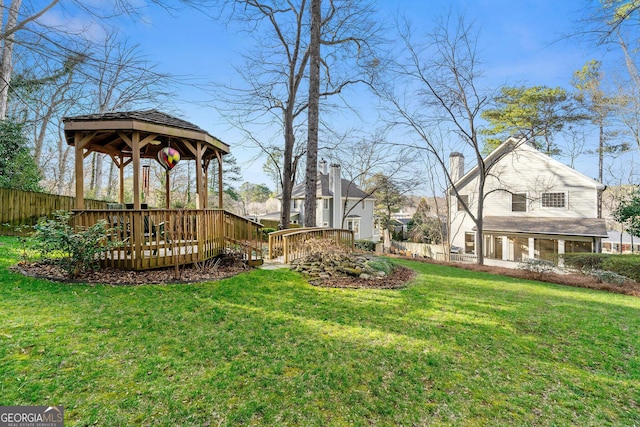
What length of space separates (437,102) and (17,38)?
1374 centimetres

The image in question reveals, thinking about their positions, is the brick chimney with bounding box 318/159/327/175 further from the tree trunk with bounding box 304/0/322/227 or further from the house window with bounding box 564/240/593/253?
the house window with bounding box 564/240/593/253

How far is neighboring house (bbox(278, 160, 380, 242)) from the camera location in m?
24.8

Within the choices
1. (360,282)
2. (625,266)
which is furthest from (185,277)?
(625,266)

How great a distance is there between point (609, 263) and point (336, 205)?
17098 millimetres

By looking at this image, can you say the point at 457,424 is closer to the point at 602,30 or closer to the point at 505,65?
the point at 602,30

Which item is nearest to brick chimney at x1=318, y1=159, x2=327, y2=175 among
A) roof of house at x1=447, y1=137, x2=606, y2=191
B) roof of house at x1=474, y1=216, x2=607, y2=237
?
roof of house at x1=447, y1=137, x2=606, y2=191

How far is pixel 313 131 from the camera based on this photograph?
9.86 m

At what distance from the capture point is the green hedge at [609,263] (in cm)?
1055

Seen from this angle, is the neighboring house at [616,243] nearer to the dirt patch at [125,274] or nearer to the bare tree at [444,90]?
the bare tree at [444,90]

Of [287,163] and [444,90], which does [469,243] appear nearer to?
[444,90]

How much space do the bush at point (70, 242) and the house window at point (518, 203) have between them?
66.5 ft

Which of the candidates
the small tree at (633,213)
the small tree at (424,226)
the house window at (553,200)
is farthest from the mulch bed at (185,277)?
the small tree at (424,226)

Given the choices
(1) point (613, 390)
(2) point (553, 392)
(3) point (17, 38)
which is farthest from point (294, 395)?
(3) point (17, 38)

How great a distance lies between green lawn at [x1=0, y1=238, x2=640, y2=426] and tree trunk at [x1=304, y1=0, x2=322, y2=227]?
4964 mm
